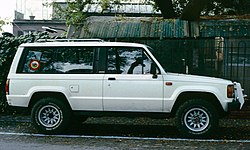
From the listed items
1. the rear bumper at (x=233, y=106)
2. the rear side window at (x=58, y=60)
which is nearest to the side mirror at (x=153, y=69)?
the rear side window at (x=58, y=60)

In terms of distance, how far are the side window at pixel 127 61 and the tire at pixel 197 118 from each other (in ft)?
3.64

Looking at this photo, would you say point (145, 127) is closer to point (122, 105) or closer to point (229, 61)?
point (122, 105)

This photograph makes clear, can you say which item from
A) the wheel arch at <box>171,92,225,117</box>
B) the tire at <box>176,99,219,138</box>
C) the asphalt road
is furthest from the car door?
the asphalt road

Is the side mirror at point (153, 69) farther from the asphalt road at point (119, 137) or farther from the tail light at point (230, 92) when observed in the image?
the tail light at point (230, 92)

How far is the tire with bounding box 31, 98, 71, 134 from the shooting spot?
Answer: 913cm

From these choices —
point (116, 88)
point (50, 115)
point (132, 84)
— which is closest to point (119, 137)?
point (116, 88)

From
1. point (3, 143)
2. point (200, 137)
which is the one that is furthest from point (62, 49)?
point (200, 137)

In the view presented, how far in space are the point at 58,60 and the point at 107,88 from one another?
4.27ft

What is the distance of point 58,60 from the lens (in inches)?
370

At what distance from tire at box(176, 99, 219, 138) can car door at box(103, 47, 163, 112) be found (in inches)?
19.3

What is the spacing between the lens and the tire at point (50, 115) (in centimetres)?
913

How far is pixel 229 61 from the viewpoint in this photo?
12836mm

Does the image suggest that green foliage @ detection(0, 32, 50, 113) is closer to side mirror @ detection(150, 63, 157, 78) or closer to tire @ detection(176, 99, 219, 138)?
side mirror @ detection(150, 63, 157, 78)

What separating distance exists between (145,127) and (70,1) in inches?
244
